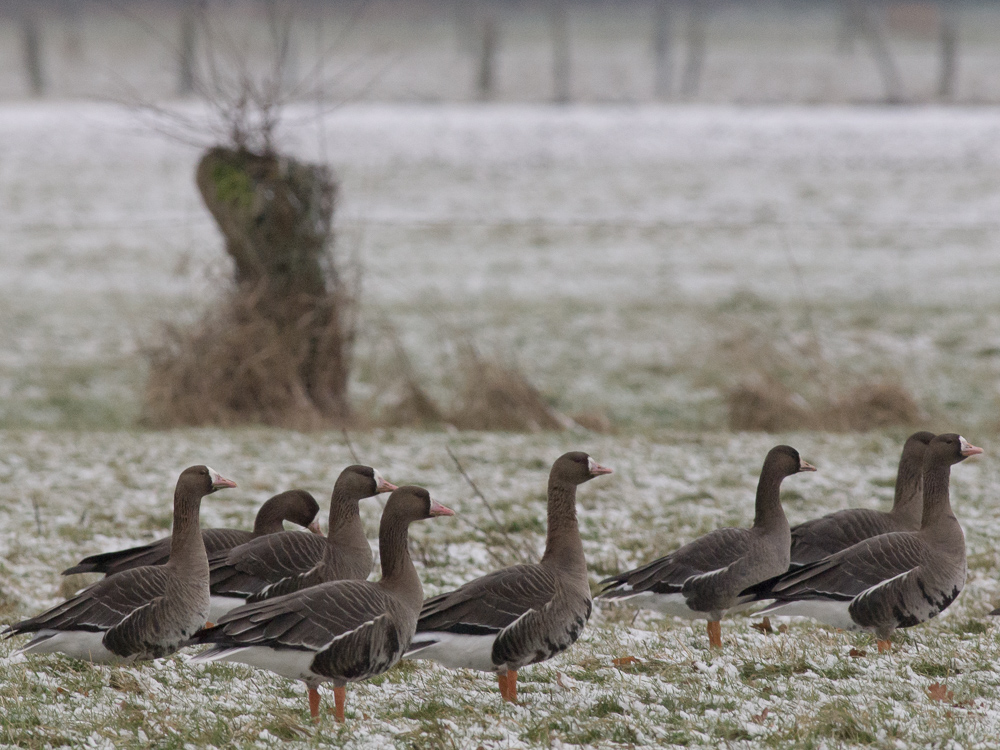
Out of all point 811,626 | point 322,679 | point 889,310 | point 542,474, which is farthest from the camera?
point 889,310

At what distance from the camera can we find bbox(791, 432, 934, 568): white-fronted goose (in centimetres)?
700

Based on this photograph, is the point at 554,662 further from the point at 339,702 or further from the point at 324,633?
the point at 324,633

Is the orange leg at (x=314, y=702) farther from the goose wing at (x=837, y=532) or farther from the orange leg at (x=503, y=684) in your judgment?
the goose wing at (x=837, y=532)

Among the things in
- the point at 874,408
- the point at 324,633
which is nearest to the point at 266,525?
the point at 324,633

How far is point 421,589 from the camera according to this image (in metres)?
5.65

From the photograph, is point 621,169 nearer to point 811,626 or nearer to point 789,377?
point 789,377

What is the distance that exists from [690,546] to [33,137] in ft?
106

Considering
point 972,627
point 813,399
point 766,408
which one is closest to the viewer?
point 972,627

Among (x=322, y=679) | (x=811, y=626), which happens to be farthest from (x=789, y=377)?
(x=322, y=679)

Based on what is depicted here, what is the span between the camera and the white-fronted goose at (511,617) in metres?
5.48

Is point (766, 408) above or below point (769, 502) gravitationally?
below

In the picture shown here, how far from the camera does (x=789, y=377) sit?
15625 mm

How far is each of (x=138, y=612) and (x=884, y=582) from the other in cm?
382

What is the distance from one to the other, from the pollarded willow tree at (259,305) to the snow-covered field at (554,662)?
2.54 meters
